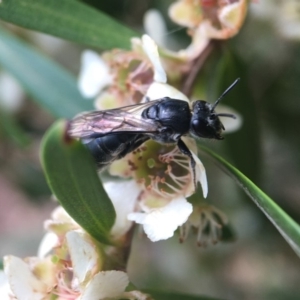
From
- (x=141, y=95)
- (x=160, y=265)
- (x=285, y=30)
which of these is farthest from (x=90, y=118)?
(x=160, y=265)

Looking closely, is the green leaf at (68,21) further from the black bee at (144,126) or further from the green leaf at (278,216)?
the green leaf at (278,216)

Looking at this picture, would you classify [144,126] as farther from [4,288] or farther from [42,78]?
[42,78]

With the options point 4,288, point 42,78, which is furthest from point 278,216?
point 42,78

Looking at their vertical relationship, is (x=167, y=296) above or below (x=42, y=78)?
below

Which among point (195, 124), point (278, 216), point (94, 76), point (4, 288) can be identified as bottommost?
point (4, 288)

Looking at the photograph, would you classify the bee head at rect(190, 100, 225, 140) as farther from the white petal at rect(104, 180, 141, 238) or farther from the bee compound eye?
the white petal at rect(104, 180, 141, 238)

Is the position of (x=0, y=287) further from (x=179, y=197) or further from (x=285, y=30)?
(x=285, y=30)

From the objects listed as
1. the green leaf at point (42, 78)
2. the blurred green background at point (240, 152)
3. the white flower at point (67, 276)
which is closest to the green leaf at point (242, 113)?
the blurred green background at point (240, 152)
